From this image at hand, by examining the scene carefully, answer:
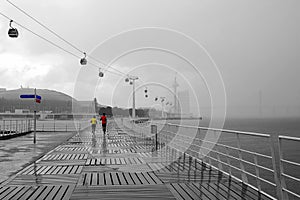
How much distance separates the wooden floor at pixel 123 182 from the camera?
6.38 m

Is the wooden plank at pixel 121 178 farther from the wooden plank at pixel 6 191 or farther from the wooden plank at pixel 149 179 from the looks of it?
the wooden plank at pixel 6 191

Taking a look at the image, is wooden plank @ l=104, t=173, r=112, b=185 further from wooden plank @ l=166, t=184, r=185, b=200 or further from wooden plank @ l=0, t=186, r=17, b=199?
wooden plank @ l=0, t=186, r=17, b=199

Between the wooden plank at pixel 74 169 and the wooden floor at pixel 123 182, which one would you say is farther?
the wooden plank at pixel 74 169

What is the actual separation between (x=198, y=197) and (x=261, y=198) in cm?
110

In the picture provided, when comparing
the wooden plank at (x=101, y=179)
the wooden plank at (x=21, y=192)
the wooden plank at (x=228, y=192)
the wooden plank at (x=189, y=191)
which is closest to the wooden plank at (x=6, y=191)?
the wooden plank at (x=21, y=192)

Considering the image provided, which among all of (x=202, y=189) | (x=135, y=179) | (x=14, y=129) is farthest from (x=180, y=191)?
(x=14, y=129)

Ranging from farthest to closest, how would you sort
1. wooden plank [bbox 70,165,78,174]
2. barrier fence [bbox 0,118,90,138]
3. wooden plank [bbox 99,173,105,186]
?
1. barrier fence [bbox 0,118,90,138]
2. wooden plank [bbox 70,165,78,174]
3. wooden plank [bbox 99,173,105,186]

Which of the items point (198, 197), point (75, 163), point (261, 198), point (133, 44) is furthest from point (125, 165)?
point (133, 44)

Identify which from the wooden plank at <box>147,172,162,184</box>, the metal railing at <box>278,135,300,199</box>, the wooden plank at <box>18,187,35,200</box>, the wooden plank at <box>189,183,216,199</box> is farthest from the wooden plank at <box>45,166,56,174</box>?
the metal railing at <box>278,135,300,199</box>

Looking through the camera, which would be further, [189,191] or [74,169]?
[74,169]

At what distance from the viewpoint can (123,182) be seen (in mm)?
7531

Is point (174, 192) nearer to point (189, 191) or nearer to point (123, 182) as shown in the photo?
point (189, 191)

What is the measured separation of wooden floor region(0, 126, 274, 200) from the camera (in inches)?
251

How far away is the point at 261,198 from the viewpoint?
6.00m
